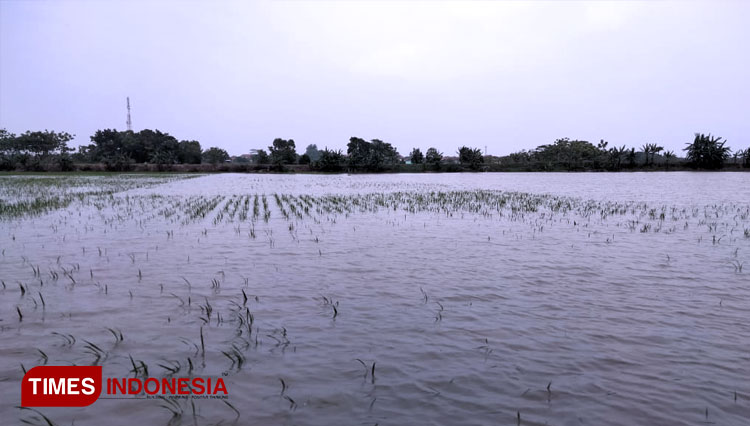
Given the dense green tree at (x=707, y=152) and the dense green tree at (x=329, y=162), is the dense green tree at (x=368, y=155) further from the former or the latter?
the dense green tree at (x=707, y=152)

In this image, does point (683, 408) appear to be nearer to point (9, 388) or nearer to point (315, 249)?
point (9, 388)

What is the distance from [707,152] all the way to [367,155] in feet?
205

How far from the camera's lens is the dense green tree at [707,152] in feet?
258

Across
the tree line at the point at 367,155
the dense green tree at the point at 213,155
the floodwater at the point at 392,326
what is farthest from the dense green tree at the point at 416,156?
the floodwater at the point at 392,326

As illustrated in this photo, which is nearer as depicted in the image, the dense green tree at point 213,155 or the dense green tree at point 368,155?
the dense green tree at point 368,155

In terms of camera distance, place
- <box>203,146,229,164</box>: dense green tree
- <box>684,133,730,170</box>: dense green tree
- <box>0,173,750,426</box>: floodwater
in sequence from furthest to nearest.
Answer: <box>203,146,229,164</box>: dense green tree → <box>684,133,730,170</box>: dense green tree → <box>0,173,750,426</box>: floodwater

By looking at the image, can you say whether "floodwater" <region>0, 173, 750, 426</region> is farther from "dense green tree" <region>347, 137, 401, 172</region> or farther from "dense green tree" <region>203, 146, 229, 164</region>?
"dense green tree" <region>203, 146, 229, 164</region>

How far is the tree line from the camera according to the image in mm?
79625

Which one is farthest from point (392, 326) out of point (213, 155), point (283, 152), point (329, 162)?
point (213, 155)

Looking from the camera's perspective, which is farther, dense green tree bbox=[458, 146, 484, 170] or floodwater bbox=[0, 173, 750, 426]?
dense green tree bbox=[458, 146, 484, 170]

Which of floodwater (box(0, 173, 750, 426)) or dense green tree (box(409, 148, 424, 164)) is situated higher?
dense green tree (box(409, 148, 424, 164))

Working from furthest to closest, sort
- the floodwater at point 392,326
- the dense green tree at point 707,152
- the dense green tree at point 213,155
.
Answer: the dense green tree at point 213,155 → the dense green tree at point 707,152 → the floodwater at point 392,326

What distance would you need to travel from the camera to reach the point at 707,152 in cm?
7894

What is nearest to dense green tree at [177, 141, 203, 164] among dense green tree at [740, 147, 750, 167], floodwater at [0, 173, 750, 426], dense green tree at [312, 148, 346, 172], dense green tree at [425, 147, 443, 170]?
dense green tree at [312, 148, 346, 172]
